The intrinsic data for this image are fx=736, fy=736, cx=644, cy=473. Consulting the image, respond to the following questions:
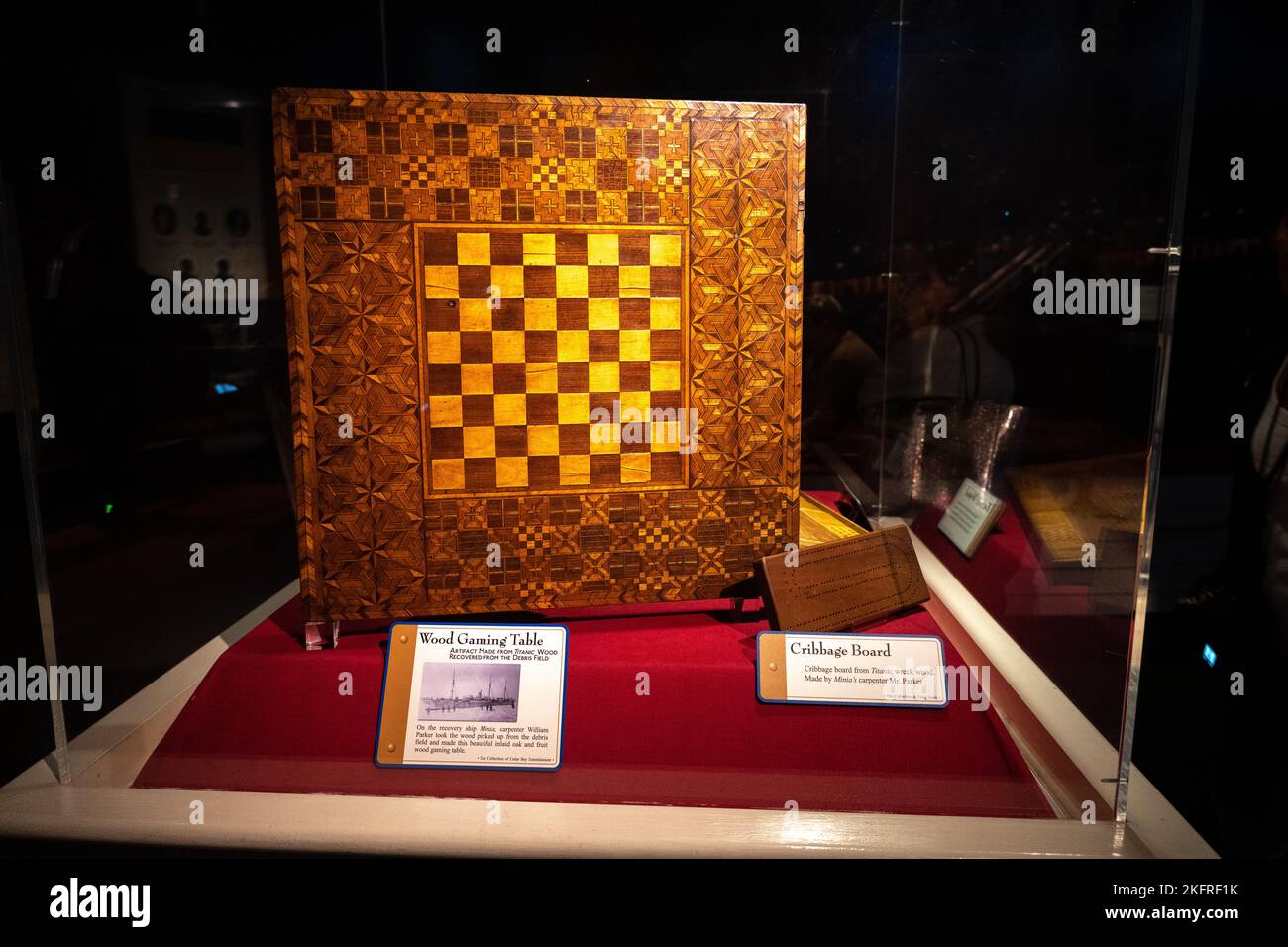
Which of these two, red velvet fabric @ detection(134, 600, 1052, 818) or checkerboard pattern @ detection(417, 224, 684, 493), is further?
checkerboard pattern @ detection(417, 224, 684, 493)

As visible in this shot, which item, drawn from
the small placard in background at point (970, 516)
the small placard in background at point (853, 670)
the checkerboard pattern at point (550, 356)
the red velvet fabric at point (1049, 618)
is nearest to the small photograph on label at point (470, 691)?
the checkerboard pattern at point (550, 356)

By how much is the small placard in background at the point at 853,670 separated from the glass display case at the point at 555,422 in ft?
0.13

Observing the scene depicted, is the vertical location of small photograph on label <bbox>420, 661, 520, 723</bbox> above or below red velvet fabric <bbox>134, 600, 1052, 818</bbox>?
above

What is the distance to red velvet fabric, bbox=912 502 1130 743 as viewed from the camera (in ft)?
5.32

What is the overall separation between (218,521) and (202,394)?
448mm

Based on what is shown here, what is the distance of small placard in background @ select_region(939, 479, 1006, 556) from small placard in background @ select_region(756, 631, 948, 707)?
0.79 metres

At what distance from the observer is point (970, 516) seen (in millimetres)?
2469

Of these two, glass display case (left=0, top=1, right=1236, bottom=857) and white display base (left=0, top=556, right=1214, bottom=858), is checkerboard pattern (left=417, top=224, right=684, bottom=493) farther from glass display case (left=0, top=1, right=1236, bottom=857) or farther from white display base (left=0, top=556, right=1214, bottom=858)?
white display base (left=0, top=556, right=1214, bottom=858)

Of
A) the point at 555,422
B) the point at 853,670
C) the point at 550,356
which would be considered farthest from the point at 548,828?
the point at 550,356

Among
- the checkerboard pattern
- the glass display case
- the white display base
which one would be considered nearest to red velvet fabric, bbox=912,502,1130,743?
the glass display case

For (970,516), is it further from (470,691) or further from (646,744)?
(470,691)

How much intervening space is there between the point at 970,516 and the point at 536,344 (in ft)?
5.20
